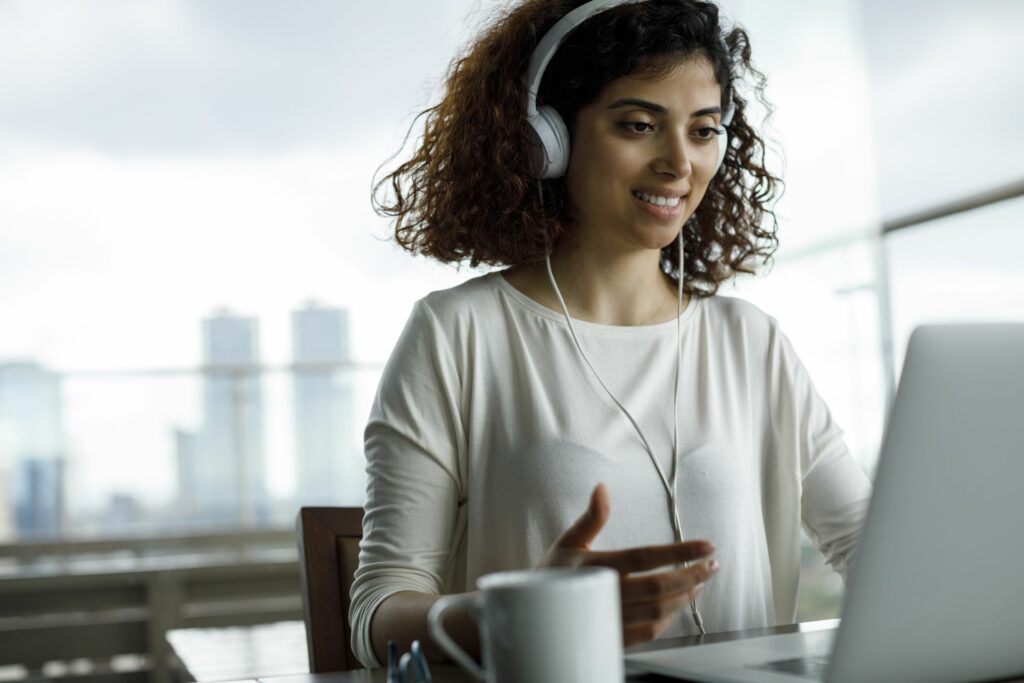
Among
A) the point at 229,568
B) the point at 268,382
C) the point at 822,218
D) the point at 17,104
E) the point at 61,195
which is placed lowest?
the point at 229,568

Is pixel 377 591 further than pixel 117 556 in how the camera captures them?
No

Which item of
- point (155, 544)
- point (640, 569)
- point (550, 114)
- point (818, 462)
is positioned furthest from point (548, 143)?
point (155, 544)

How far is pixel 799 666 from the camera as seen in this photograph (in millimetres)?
752

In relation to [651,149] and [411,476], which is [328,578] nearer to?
[411,476]

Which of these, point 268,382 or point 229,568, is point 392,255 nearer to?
point 268,382

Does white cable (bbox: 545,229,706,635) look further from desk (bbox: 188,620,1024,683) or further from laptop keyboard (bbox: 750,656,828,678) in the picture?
laptop keyboard (bbox: 750,656,828,678)

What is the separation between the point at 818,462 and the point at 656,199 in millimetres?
381

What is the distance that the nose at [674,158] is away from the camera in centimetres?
127

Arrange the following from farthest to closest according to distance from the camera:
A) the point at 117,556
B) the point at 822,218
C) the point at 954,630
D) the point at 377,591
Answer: the point at 822,218, the point at 117,556, the point at 377,591, the point at 954,630

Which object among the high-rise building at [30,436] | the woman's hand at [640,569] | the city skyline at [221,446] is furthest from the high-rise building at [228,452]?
the woman's hand at [640,569]

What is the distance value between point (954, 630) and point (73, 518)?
4040 mm

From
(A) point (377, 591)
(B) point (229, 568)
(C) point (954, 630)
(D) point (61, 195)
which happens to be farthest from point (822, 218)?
(C) point (954, 630)

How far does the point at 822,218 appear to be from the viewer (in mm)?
4375

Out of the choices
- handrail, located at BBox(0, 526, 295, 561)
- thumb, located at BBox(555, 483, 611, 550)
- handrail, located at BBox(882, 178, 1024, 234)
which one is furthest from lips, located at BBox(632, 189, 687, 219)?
handrail, located at BBox(0, 526, 295, 561)
